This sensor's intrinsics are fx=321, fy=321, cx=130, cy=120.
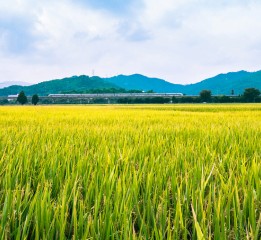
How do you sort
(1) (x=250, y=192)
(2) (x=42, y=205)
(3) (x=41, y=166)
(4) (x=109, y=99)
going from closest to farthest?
(2) (x=42, y=205)
(1) (x=250, y=192)
(3) (x=41, y=166)
(4) (x=109, y=99)

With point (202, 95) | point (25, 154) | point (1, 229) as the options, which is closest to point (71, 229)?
point (1, 229)

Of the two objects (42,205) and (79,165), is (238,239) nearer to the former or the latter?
(42,205)

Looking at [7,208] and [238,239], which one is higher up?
[7,208]

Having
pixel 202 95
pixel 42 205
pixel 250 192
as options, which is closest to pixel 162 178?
pixel 250 192

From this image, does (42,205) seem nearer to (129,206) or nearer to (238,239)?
(129,206)

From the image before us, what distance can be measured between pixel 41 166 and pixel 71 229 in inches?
45.1

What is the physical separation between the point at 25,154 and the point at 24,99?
123 meters

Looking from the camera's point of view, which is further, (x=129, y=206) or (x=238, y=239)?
(x=129, y=206)

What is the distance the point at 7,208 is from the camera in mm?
1264

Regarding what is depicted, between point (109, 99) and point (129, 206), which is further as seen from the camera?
point (109, 99)

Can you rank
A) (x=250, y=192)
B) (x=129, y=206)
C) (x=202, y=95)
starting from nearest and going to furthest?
(x=129, y=206) < (x=250, y=192) < (x=202, y=95)

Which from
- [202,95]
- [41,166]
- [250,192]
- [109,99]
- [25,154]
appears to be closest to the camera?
[250,192]

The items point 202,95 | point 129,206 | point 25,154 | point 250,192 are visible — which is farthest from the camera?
point 202,95

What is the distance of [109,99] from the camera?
13388cm
